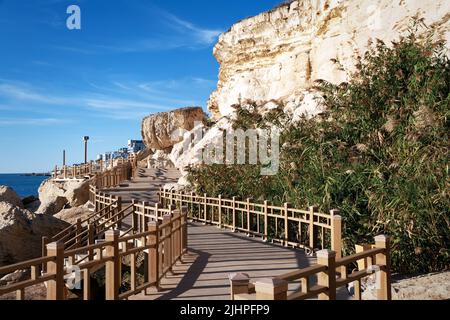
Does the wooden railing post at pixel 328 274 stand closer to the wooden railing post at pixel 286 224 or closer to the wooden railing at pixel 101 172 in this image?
the wooden railing post at pixel 286 224

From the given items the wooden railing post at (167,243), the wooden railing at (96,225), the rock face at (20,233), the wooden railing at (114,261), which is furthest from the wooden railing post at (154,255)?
the rock face at (20,233)

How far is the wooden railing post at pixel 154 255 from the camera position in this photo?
246 inches

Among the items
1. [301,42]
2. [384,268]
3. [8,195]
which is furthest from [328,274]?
[8,195]

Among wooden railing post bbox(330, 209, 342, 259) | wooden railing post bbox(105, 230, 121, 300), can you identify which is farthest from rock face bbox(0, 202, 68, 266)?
wooden railing post bbox(330, 209, 342, 259)

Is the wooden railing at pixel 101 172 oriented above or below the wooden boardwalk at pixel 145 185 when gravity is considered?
above

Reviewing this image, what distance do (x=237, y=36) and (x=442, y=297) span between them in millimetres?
24471

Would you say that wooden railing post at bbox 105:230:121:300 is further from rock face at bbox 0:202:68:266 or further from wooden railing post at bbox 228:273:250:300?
rock face at bbox 0:202:68:266

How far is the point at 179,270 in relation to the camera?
7.35 meters

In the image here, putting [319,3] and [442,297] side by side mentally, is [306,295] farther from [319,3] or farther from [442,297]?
[319,3]

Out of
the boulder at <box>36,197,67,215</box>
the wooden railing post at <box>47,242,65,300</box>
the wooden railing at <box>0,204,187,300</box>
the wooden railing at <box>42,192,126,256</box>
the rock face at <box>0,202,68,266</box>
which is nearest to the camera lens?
the wooden railing at <box>0,204,187,300</box>

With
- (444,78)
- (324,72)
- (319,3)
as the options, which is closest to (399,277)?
(444,78)

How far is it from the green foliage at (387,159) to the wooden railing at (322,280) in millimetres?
1986

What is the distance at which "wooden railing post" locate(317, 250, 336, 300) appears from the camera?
3.97 metres

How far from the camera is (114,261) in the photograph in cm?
541
